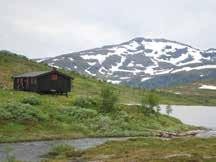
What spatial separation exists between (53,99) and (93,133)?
2019 centimetres

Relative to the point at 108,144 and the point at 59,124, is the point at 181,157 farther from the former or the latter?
the point at 59,124

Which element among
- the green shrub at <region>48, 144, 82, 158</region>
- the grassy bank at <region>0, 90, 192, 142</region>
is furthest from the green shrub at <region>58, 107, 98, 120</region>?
the green shrub at <region>48, 144, 82, 158</region>

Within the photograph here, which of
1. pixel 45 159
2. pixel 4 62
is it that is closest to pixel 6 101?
pixel 45 159

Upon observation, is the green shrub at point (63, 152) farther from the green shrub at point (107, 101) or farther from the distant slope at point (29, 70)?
the distant slope at point (29, 70)

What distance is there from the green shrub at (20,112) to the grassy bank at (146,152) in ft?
56.4

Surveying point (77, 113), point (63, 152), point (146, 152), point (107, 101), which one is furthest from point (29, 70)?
point (146, 152)

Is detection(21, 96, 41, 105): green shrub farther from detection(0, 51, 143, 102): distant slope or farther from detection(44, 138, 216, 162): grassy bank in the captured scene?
detection(0, 51, 143, 102): distant slope

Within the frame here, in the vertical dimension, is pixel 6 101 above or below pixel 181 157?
above

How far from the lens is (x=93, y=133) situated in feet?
244

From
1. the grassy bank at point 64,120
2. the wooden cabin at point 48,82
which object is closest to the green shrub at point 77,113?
the grassy bank at point 64,120

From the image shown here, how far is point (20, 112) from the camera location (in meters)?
73.5

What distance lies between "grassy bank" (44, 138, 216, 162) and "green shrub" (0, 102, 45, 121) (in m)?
17.2

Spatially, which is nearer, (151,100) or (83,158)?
(83,158)

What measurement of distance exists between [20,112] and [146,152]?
1112 inches
